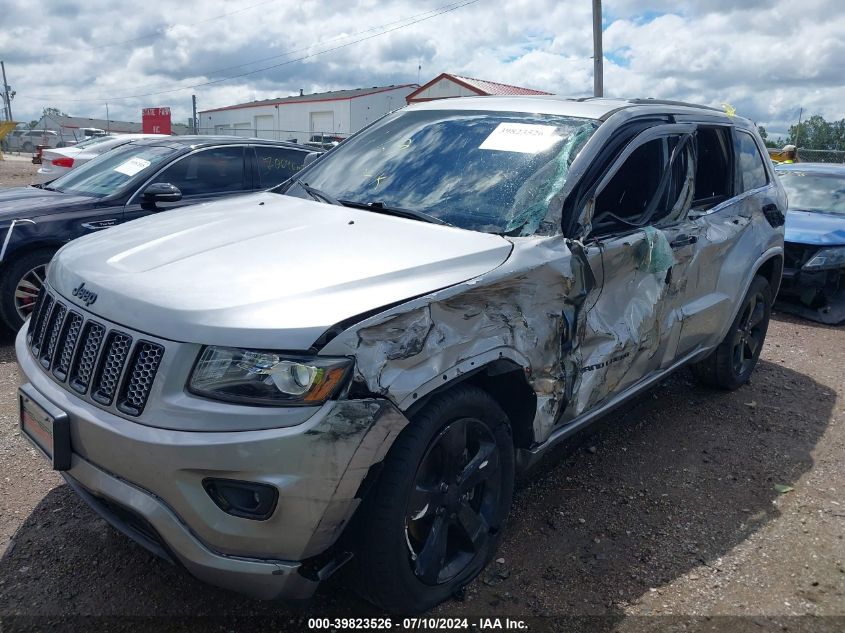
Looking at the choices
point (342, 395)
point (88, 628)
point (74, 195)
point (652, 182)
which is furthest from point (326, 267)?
point (74, 195)

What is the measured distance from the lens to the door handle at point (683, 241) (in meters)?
3.63

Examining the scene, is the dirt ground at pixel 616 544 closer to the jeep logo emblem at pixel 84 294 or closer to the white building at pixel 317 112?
the jeep logo emblem at pixel 84 294

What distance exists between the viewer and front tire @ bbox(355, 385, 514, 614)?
7.47 ft

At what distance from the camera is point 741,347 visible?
504cm

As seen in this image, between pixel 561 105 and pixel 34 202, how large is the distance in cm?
442

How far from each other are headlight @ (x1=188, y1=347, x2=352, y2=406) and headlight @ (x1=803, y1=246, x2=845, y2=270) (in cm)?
684

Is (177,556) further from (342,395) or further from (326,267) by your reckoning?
(326,267)

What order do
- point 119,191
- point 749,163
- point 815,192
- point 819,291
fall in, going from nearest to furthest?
point 749,163, point 119,191, point 819,291, point 815,192

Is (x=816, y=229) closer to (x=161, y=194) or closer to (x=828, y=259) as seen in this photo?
(x=828, y=259)

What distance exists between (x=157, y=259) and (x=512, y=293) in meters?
1.33

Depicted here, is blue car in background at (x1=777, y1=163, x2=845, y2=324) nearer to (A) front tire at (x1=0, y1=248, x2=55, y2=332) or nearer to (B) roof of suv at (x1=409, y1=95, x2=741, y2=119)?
(B) roof of suv at (x1=409, y1=95, x2=741, y2=119)

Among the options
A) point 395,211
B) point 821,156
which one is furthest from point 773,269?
point 821,156

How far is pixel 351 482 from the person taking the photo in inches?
83.9

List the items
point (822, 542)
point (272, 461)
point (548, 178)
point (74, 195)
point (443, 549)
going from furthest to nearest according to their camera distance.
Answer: point (74, 195) < point (822, 542) < point (548, 178) < point (443, 549) < point (272, 461)
